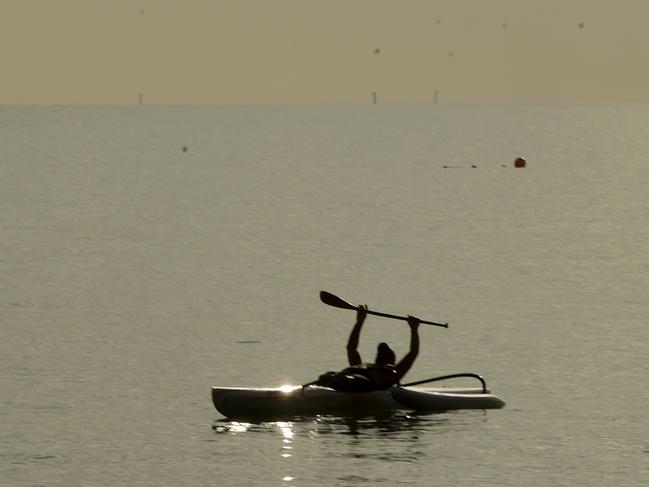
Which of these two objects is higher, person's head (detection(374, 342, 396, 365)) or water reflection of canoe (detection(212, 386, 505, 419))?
person's head (detection(374, 342, 396, 365))

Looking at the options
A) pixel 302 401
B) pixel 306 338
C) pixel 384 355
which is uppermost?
pixel 306 338

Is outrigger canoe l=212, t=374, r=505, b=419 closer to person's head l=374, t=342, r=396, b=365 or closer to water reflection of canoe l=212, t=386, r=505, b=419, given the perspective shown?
water reflection of canoe l=212, t=386, r=505, b=419

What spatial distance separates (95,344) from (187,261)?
2678cm

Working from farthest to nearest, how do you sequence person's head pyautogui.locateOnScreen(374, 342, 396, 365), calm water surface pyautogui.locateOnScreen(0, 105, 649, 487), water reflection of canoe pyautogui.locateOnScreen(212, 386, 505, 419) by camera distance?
water reflection of canoe pyautogui.locateOnScreen(212, 386, 505, 419)
person's head pyautogui.locateOnScreen(374, 342, 396, 365)
calm water surface pyautogui.locateOnScreen(0, 105, 649, 487)

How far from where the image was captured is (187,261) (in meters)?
78.9

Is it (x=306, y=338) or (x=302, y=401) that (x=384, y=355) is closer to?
(x=302, y=401)

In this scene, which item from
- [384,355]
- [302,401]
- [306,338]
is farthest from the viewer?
[306,338]

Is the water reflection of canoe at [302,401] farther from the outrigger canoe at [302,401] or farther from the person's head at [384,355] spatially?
the person's head at [384,355]

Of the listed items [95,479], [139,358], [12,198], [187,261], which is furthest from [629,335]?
[12,198]

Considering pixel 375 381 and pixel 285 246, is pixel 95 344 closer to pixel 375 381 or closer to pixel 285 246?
pixel 375 381

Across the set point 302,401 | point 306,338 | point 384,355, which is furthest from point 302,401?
point 306,338

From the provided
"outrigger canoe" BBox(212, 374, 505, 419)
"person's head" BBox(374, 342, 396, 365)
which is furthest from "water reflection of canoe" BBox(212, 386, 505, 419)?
"person's head" BBox(374, 342, 396, 365)

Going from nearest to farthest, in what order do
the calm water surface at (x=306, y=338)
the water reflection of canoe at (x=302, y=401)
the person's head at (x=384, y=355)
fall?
the calm water surface at (x=306, y=338)
the person's head at (x=384, y=355)
the water reflection of canoe at (x=302, y=401)

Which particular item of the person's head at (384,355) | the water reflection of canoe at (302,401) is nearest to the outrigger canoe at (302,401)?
the water reflection of canoe at (302,401)
